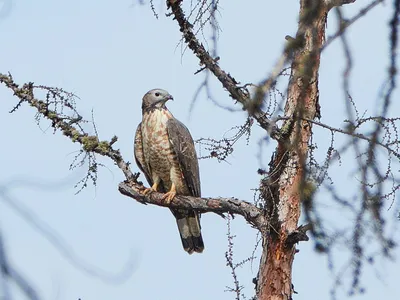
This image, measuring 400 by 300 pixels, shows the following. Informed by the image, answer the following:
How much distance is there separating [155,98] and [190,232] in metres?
1.40

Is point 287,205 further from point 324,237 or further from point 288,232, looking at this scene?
point 324,237

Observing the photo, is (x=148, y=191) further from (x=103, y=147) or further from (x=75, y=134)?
(x=75, y=134)

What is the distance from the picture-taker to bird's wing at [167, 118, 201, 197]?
7.28 m

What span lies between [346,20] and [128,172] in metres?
5.30

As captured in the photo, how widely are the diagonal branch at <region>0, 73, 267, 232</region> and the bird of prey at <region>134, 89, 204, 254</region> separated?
548mm

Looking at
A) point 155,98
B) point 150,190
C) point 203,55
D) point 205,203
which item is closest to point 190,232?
point 150,190

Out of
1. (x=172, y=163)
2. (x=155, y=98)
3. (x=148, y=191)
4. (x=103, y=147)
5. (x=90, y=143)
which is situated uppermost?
(x=155, y=98)

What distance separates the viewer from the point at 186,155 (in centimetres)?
732

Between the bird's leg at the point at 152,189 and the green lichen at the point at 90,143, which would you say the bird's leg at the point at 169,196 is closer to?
the bird's leg at the point at 152,189

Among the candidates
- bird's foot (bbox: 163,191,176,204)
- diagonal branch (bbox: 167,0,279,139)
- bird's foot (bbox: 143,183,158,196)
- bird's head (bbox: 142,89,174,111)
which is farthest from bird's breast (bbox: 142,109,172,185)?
diagonal branch (bbox: 167,0,279,139)

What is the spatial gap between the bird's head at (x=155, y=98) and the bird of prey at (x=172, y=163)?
0.58 ft

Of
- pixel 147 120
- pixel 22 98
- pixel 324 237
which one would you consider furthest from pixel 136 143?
pixel 324 237

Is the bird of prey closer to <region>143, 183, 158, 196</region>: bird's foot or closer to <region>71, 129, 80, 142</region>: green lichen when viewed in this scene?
<region>143, 183, 158, 196</region>: bird's foot

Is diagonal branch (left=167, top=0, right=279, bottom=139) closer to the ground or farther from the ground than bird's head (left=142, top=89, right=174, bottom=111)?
closer to the ground
